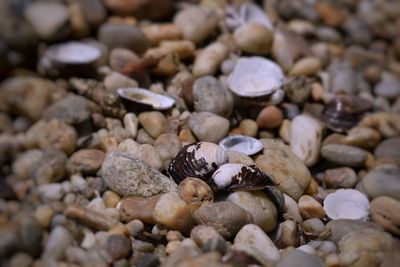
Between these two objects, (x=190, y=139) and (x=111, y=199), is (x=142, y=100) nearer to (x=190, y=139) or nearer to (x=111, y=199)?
(x=190, y=139)

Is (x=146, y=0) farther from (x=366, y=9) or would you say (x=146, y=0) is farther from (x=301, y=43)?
(x=366, y=9)

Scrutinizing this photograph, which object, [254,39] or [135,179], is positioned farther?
[254,39]

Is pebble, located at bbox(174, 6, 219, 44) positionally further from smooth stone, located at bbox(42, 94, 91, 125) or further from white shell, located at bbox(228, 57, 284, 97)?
smooth stone, located at bbox(42, 94, 91, 125)

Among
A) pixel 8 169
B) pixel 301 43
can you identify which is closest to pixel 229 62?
pixel 301 43

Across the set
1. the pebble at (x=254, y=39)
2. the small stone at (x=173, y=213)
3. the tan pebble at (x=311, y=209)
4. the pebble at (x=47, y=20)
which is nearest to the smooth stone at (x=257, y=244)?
the small stone at (x=173, y=213)

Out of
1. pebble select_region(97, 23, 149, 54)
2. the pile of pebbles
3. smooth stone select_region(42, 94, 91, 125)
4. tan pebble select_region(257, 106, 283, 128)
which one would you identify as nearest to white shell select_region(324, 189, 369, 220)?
the pile of pebbles

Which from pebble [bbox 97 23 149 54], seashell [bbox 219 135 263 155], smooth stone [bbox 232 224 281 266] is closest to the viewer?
smooth stone [bbox 232 224 281 266]

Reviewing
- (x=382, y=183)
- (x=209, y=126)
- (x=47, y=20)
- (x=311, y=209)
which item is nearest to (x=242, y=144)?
(x=209, y=126)
